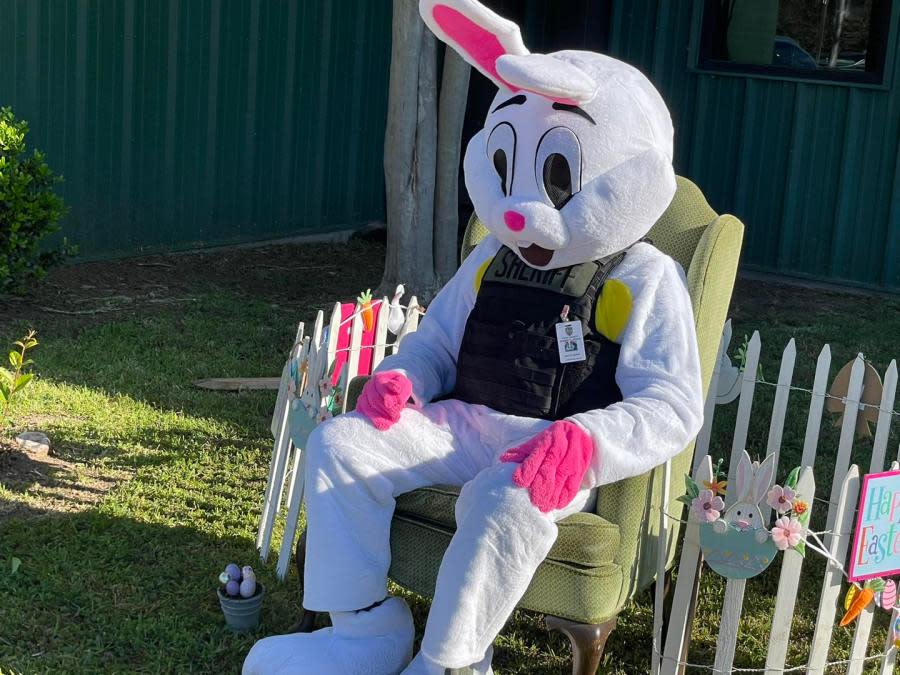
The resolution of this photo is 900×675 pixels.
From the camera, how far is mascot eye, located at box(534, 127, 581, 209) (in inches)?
131

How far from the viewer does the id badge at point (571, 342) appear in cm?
337

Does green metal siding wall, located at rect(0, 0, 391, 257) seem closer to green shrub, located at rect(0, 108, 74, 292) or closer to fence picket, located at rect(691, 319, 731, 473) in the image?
green shrub, located at rect(0, 108, 74, 292)

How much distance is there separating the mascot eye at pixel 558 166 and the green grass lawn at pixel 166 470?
1447 mm

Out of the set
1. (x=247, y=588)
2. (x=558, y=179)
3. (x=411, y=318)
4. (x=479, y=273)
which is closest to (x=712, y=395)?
(x=411, y=318)

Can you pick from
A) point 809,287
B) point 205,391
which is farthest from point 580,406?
point 809,287

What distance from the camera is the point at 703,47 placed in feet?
31.7

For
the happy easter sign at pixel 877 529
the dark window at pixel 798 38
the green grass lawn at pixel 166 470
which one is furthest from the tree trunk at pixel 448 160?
the happy easter sign at pixel 877 529

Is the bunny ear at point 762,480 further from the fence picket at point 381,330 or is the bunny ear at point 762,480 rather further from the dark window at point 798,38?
the dark window at point 798,38

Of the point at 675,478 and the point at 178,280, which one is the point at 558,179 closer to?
the point at 675,478

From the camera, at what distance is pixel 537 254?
344 cm

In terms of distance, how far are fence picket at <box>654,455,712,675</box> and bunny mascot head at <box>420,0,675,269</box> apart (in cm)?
70

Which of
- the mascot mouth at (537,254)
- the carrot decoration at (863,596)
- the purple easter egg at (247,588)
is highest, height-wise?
the mascot mouth at (537,254)

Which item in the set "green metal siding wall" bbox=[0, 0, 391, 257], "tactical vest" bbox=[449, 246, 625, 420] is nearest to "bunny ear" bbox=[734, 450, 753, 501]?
"tactical vest" bbox=[449, 246, 625, 420]

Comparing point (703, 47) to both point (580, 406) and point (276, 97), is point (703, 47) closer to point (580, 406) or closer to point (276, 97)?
point (276, 97)
